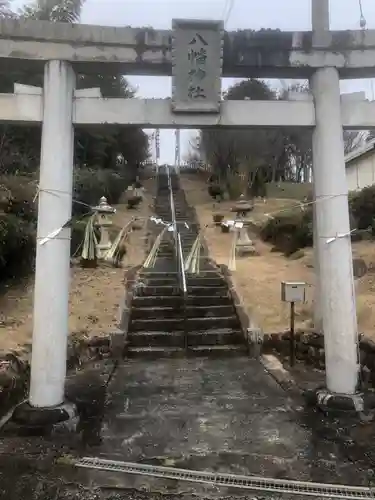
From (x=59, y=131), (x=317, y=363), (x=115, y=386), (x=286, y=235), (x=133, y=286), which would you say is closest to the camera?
(x=59, y=131)

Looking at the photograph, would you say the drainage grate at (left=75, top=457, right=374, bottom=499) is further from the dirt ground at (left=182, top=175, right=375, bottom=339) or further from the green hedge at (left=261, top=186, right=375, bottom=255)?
the green hedge at (left=261, top=186, right=375, bottom=255)

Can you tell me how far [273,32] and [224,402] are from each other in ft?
16.9

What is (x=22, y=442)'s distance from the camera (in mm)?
5363

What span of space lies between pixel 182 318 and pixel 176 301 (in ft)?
2.60

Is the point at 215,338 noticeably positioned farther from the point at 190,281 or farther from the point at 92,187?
the point at 92,187

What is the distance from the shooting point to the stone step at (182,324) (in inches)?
419

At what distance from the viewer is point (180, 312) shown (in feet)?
36.7

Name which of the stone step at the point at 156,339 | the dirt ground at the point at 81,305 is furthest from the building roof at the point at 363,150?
the stone step at the point at 156,339

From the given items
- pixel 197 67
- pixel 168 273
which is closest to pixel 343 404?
pixel 197 67

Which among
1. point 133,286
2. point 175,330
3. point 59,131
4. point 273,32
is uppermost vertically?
point 273,32

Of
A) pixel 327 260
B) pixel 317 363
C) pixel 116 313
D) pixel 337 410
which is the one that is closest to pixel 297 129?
pixel 327 260

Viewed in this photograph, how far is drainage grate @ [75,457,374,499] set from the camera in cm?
419

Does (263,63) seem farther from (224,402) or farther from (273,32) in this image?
(224,402)

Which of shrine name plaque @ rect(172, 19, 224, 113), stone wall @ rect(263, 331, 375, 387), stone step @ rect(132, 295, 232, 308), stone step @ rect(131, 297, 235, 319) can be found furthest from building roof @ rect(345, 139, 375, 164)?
shrine name plaque @ rect(172, 19, 224, 113)
